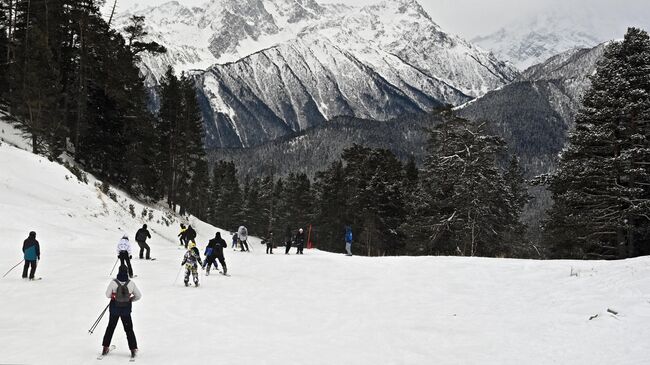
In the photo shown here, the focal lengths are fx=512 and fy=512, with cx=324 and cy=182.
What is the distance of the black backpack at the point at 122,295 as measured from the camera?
34.3 ft

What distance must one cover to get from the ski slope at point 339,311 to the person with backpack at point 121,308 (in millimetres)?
353

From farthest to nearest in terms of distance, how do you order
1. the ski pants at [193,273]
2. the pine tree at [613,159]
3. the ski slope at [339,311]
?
the pine tree at [613,159]
the ski pants at [193,273]
the ski slope at [339,311]

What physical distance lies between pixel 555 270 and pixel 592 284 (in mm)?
2848

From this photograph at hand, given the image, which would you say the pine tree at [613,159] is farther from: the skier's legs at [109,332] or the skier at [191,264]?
the skier's legs at [109,332]

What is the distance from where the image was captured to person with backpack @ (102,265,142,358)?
10.3 metres

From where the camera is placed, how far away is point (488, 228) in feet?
112

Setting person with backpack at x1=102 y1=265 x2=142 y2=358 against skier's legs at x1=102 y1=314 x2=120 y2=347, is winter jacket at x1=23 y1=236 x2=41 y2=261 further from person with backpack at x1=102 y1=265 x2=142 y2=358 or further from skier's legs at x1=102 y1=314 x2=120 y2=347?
skier's legs at x1=102 y1=314 x2=120 y2=347

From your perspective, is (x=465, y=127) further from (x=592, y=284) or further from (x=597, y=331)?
(x=597, y=331)

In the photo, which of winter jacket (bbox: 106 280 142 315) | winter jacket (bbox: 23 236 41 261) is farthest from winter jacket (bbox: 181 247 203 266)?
winter jacket (bbox: 106 280 142 315)

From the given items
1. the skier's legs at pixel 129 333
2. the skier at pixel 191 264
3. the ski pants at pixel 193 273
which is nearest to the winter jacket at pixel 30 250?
the skier at pixel 191 264

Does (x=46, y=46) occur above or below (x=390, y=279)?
above

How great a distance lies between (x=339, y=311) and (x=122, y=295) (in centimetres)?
729

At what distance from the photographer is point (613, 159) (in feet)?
74.8

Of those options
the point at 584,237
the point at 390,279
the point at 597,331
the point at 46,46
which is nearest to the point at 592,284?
the point at 597,331
